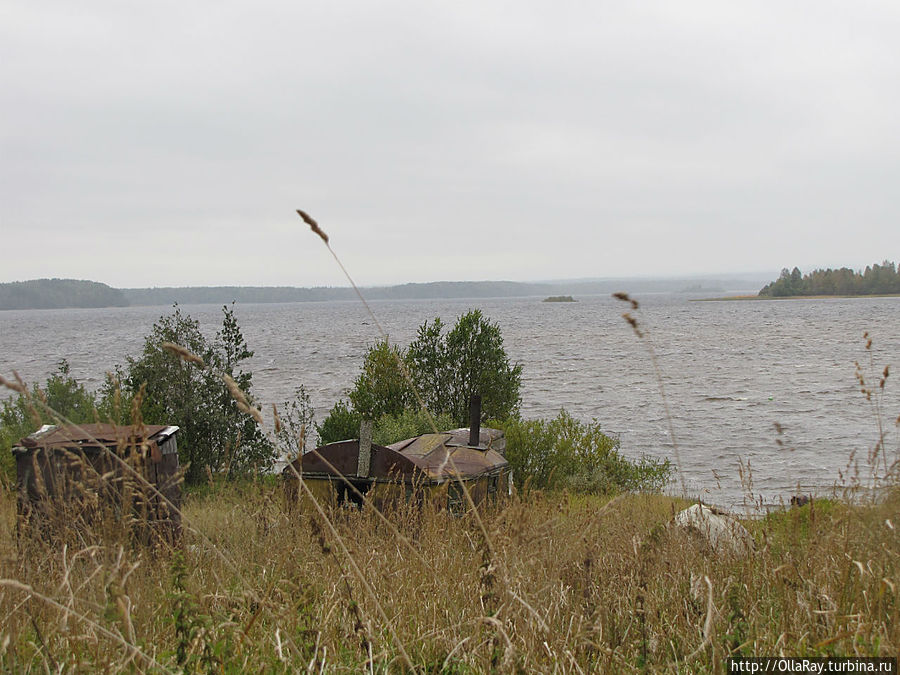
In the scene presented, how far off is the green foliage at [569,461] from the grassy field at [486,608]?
12.3 meters

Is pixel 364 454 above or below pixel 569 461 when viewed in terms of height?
above

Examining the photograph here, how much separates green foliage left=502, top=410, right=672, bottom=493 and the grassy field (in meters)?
12.3

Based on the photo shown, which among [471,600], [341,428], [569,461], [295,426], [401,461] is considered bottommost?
[569,461]

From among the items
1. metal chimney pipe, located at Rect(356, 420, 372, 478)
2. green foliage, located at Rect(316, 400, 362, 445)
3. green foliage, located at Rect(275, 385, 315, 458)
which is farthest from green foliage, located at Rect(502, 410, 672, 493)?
metal chimney pipe, located at Rect(356, 420, 372, 478)

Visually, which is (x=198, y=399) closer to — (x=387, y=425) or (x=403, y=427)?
(x=387, y=425)

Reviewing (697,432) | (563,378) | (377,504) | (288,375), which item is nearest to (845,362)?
(563,378)

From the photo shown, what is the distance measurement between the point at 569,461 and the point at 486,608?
1518 centimetres

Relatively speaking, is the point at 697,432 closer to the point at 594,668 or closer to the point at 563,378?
the point at 563,378

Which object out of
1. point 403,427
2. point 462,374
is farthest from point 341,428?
point 462,374

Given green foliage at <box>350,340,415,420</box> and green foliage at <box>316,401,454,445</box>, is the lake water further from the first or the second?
green foliage at <box>350,340,415,420</box>

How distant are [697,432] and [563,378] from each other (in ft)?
73.1

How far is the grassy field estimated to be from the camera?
2416 millimetres

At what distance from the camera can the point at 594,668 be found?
105 inches

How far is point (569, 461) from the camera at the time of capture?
17312 millimetres
